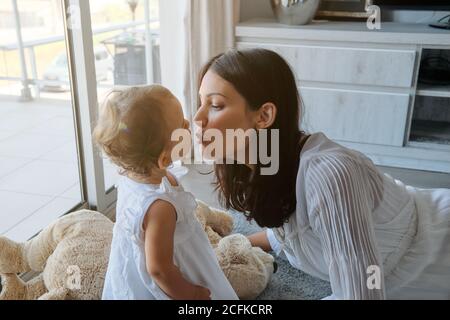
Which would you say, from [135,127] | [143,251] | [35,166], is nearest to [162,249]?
[143,251]

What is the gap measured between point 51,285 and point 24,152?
101cm

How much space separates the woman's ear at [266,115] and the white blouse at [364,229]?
0.11 meters

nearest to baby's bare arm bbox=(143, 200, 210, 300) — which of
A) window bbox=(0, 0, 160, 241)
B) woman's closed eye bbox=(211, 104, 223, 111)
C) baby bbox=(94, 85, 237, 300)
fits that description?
baby bbox=(94, 85, 237, 300)

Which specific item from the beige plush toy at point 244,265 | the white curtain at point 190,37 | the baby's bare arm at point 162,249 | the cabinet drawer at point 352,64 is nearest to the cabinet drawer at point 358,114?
the cabinet drawer at point 352,64

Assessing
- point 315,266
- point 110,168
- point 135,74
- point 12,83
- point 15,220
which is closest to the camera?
point 315,266

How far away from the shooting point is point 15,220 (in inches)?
71.9

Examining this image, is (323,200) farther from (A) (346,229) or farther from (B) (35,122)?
(B) (35,122)

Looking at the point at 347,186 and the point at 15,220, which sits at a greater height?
the point at 347,186

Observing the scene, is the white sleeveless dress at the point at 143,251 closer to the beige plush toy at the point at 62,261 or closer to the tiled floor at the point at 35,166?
the beige plush toy at the point at 62,261

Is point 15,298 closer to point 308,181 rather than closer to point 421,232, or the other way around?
point 308,181

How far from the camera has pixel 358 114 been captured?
246 cm

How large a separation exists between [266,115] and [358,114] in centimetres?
154

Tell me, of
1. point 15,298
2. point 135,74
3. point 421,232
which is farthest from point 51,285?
point 135,74
